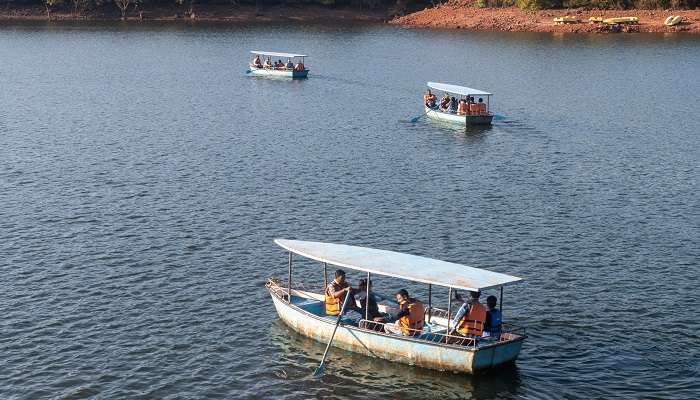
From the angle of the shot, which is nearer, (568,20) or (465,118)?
(465,118)

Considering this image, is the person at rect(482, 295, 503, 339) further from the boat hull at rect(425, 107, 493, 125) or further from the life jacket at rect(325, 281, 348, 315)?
the boat hull at rect(425, 107, 493, 125)

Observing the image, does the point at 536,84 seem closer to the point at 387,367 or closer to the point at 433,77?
the point at 433,77

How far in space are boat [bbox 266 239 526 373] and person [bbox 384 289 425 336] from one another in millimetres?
343

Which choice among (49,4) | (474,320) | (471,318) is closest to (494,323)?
(474,320)

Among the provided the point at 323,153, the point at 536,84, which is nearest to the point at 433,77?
the point at 536,84

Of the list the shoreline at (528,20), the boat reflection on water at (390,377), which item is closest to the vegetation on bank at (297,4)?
the shoreline at (528,20)

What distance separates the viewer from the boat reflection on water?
37250mm

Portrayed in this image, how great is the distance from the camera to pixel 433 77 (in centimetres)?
11750

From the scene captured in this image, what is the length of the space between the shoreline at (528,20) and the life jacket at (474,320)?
410 feet

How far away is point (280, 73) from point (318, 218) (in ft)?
211

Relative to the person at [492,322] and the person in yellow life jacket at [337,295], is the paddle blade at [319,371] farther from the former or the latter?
the person at [492,322]

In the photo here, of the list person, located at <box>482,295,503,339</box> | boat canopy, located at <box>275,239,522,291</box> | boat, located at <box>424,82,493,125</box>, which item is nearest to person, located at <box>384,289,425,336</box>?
boat canopy, located at <box>275,239,522,291</box>

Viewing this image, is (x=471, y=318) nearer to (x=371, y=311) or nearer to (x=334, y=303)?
(x=371, y=311)

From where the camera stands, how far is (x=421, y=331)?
38938mm
